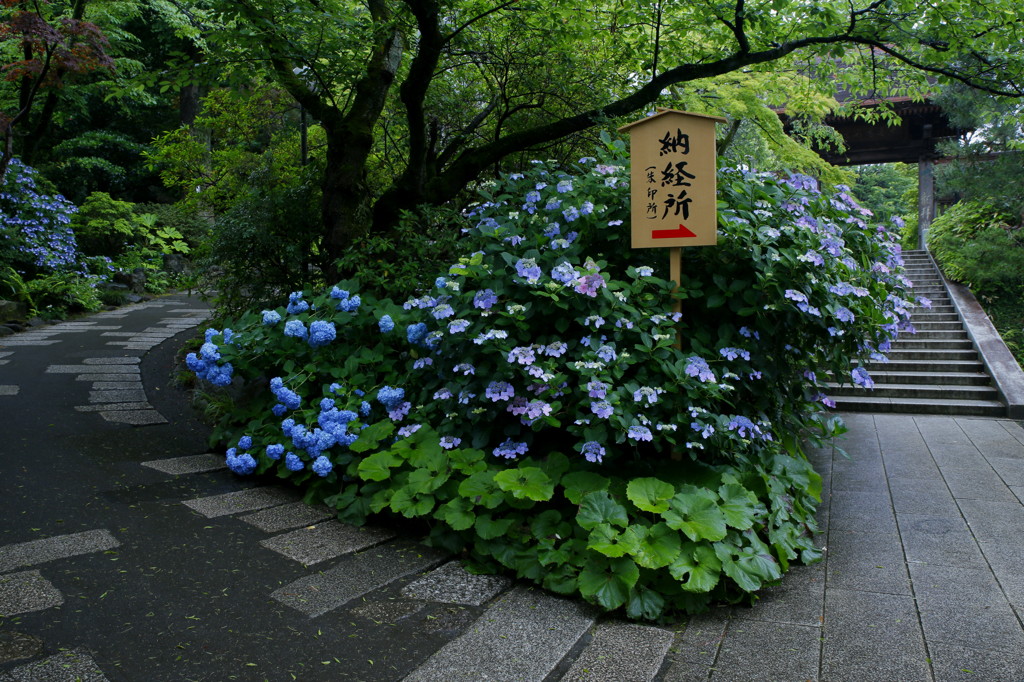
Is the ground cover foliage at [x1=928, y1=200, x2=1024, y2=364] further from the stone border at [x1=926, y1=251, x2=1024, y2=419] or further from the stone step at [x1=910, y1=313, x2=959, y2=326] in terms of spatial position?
the stone step at [x1=910, y1=313, x2=959, y2=326]

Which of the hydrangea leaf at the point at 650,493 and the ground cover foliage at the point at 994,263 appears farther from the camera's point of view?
the ground cover foliage at the point at 994,263

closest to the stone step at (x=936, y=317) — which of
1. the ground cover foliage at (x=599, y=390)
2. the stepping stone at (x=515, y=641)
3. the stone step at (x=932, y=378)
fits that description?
the stone step at (x=932, y=378)

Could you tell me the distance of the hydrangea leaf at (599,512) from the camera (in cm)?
272

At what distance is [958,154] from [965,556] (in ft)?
28.0

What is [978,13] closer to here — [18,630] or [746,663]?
[746,663]

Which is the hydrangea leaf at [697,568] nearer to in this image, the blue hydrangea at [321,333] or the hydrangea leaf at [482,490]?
the hydrangea leaf at [482,490]

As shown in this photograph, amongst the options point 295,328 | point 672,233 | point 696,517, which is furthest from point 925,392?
point 295,328

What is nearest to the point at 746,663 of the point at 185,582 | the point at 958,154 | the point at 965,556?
the point at 965,556

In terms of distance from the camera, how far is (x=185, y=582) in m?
2.62

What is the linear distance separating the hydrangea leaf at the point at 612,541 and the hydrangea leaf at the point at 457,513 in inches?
21.5

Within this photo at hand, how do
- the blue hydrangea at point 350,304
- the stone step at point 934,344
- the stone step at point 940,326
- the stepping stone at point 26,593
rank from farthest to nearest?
the stone step at point 940,326
the stone step at point 934,344
the blue hydrangea at point 350,304
the stepping stone at point 26,593

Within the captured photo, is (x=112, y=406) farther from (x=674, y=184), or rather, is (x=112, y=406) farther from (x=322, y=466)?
(x=674, y=184)

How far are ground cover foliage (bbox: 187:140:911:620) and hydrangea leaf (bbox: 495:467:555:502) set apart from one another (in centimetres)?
1

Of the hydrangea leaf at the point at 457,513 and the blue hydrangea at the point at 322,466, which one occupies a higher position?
the blue hydrangea at the point at 322,466
